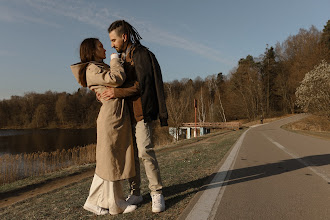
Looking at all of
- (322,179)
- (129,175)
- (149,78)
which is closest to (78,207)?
(129,175)

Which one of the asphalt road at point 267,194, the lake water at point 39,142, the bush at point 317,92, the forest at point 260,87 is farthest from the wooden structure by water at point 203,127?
the asphalt road at point 267,194

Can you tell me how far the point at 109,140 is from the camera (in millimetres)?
2457

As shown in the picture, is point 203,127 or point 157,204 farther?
point 203,127

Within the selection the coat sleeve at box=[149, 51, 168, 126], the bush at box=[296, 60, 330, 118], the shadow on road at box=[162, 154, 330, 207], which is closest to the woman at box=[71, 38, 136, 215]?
the coat sleeve at box=[149, 51, 168, 126]

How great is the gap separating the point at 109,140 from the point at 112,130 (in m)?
0.11

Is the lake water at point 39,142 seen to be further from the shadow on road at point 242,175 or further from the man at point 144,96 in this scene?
the man at point 144,96

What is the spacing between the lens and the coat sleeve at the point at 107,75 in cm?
238

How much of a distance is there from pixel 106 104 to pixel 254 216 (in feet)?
6.43

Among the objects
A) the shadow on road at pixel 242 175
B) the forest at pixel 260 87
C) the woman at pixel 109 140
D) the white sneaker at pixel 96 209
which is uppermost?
the forest at pixel 260 87

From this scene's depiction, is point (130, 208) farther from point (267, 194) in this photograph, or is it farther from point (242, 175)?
point (242, 175)

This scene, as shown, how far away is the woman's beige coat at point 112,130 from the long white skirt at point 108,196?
14 centimetres

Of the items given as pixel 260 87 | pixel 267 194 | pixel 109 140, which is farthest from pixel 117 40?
pixel 260 87

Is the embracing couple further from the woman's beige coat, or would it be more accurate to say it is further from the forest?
the forest

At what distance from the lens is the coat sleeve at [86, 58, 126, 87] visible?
238 cm
